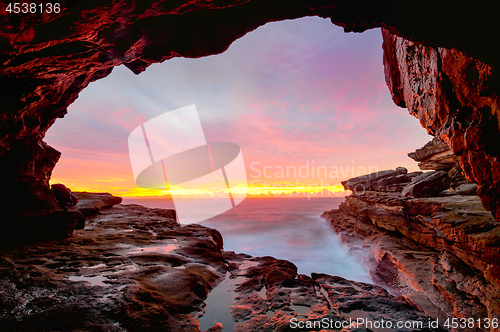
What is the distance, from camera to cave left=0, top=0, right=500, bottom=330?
3.63 meters

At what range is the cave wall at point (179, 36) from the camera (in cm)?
347

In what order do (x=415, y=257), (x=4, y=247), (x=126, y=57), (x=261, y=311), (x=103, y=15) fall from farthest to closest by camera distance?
(x=415, y=257) < (x=4, y=247) < (x=126, y=57) < (x=261, y=311) < (x=103, y=15)

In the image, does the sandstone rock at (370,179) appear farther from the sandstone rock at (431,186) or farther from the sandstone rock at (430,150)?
the sandstone rock at (431,186)

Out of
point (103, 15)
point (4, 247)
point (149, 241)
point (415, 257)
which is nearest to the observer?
point (103, 15)

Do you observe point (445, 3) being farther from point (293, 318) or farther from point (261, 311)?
point (261, 311)

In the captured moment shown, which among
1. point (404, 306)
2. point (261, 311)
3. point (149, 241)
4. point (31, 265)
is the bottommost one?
point (404, 306)

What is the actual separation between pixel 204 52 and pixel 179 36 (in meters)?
0.71

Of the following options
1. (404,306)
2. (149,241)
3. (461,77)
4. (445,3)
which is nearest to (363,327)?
(404,306)

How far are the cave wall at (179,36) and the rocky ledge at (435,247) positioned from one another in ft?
7.42

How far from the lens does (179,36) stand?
17.0 ft

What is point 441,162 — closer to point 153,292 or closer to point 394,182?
point 394,182

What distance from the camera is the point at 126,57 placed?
5094 mm

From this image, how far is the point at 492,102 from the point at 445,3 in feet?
8.02

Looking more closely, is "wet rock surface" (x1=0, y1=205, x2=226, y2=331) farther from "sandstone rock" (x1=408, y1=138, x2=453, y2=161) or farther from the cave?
"sandstone rock" (x1=408, y1=138, x2=453, y2=161)
